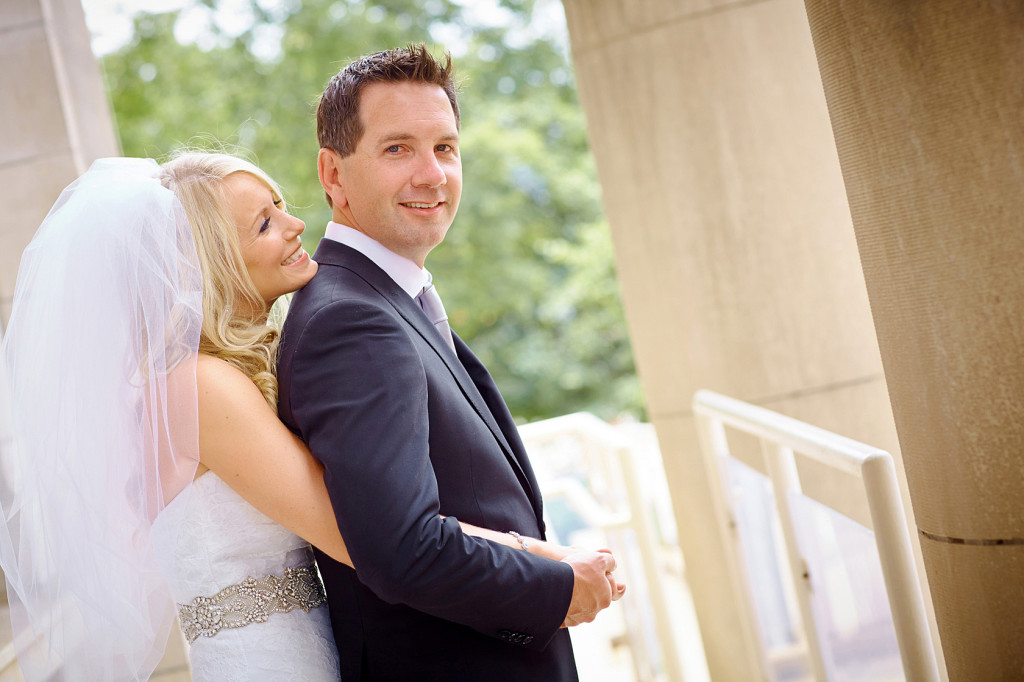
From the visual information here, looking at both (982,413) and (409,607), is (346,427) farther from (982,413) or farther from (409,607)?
(982,413)

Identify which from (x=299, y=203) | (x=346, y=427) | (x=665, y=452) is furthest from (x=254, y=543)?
(x=299, y=203)

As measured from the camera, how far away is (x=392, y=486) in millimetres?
1613

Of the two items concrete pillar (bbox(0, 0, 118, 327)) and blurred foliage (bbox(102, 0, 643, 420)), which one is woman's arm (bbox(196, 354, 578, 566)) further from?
blurred foliage (bbox(102, 0, 643, 420))

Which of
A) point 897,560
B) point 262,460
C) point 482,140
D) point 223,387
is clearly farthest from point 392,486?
point 482,140

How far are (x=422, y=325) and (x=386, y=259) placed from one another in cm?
22

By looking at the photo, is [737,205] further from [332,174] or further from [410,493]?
[410,493]

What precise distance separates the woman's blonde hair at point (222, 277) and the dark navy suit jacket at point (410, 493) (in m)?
0.10

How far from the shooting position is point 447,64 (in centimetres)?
221

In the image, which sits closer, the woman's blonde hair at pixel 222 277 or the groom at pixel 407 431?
the groom at pixel 407 431

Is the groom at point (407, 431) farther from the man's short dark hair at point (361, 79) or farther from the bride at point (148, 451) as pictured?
the bride at point (148, 451)

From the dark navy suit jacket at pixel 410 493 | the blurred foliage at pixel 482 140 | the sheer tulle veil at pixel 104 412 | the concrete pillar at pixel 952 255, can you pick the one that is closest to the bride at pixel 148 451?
the sheer tulle veil at pixel 104 412

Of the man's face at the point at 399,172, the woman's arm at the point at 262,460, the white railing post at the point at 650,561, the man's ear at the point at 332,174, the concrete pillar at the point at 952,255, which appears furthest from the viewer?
the white railing post at the point at 650,561

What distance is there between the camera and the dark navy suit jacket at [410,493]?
5.34 ft

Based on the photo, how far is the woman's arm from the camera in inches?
68.2
